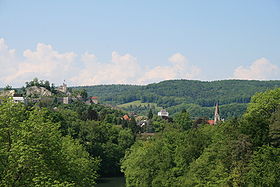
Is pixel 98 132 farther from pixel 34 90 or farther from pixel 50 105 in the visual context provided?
pixel 34 90

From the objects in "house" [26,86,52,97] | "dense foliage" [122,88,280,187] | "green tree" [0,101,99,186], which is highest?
"house" [26,86,52,97]

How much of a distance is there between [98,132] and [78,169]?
62820 millimetres

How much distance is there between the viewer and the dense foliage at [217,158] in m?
47.0

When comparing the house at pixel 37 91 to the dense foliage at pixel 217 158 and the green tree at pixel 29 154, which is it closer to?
the dense foliage at pixel 217 158

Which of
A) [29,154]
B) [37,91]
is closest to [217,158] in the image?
[29,154]

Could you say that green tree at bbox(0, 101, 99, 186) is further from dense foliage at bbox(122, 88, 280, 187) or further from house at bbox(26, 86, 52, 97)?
house at bbox(26, 86, 52, 97)

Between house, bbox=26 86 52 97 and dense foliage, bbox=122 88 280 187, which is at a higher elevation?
house, bbox=26 86 52 97

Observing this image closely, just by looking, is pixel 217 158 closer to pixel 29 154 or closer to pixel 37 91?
pixel 29 154

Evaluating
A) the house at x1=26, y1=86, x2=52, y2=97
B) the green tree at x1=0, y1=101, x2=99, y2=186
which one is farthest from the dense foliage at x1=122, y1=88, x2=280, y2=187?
the house at x1=26, y1=86, x2=52, y2=97

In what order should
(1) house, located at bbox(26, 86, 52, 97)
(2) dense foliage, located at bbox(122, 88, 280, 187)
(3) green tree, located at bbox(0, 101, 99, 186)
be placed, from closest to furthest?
(3) green tree, located at bbox(0, 101, 99, 186) → (2) dense foliage, located at bbox(122, 88, 280, 187) → (1) house, located at bbox(26, 86, 52, 97)

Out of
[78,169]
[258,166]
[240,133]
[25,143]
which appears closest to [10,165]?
[25,143]

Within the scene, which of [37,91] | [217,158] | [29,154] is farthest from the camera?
[37,91]

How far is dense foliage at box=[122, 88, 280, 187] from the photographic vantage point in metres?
47.0

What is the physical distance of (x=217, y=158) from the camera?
52344mm
